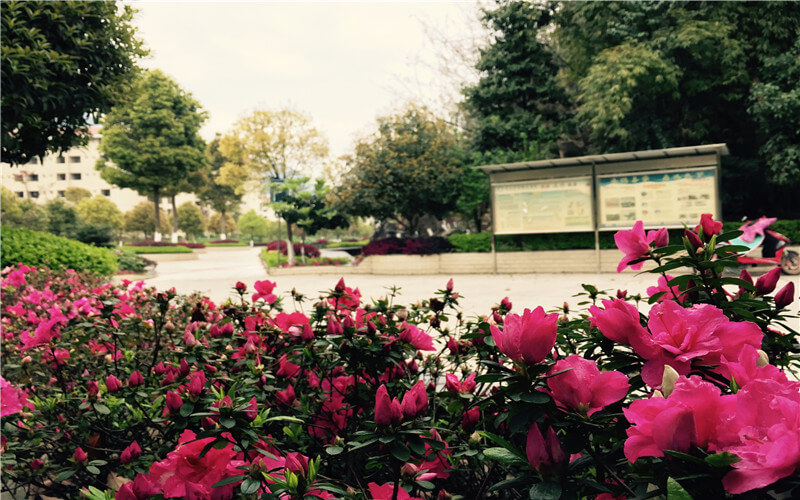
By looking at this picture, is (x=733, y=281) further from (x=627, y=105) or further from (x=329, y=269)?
(x=329, y=269)

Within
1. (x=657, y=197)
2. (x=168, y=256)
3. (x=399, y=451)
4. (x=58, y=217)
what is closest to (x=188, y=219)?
(x=58, y=217)

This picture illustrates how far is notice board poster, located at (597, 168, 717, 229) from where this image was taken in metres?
10.5

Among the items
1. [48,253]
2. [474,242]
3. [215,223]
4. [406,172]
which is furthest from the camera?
[215,223]

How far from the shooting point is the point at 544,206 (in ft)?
39.7

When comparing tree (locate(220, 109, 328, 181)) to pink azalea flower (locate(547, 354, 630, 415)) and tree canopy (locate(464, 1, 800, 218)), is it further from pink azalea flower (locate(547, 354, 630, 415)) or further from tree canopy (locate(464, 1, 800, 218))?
pink azalea flower (locate(547, 354, 630, 415))

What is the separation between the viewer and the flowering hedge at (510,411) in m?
0.51

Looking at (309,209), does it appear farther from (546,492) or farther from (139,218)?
(139,218)

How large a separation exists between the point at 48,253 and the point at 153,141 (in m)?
26.1

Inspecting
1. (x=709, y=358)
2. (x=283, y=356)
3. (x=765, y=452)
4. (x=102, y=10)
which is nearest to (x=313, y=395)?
(x=283, y=356)

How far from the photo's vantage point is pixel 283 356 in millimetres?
1521

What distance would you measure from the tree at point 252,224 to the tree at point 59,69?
3584cm

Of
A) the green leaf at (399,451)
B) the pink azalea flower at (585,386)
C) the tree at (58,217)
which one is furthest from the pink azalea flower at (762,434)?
the tree at (58,217)

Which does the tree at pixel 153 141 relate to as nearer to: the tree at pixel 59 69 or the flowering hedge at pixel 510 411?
the tree at pixel 59 69

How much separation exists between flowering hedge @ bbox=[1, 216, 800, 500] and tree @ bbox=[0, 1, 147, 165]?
867cm
